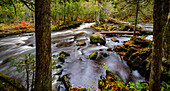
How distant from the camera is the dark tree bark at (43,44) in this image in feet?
7.15

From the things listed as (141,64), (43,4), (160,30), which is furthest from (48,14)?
(141,64)

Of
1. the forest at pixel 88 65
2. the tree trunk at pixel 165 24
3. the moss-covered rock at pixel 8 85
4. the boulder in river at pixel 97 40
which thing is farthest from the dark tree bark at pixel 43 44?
the boulder in river at pixel 97 40

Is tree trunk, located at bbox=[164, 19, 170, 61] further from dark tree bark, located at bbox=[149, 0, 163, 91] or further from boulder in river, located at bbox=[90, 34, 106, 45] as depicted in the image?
boulder in river, located at bbox=[90, 34, 106, 45]

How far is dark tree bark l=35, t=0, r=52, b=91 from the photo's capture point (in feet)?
7.15

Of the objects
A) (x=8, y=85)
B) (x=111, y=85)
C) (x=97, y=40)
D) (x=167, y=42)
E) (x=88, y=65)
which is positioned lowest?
(x=88, y=65)

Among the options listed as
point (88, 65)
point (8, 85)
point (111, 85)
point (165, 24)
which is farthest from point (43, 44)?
point (88, 65)

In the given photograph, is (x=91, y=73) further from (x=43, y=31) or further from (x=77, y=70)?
(x=43, y=31)

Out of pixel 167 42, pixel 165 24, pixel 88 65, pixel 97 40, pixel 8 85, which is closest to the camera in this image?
pixel 165 24

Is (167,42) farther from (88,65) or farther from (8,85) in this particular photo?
(8,85)

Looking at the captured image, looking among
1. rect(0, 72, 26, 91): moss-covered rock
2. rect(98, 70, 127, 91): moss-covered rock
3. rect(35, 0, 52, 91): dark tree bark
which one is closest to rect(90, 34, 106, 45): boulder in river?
rect(98, 70, 127, 91): moss-covered rock

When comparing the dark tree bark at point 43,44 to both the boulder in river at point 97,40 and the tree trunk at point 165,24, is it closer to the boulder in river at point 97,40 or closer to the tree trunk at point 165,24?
the tree trunk at point 165,24

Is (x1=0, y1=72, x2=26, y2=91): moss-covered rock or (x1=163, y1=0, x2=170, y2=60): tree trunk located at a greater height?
(x1=163, y1=0, x2=170, y2=60): tree trunk

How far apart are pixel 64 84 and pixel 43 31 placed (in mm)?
3820

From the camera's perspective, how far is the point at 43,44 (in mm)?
2326
